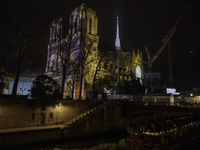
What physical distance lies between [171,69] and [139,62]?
24355 mm

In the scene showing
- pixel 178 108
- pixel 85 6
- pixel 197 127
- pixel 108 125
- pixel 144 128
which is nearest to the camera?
pixel 144 128

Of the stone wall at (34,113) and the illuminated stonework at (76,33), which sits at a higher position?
the illuminated stonework at (76,33)

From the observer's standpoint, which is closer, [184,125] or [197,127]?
[184,125]

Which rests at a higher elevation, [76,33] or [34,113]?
[76,33]

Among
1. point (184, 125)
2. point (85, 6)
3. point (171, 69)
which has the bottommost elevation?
point (184, 125)

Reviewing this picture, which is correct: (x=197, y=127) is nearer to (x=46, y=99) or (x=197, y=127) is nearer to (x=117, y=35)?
(x=46, y=99)

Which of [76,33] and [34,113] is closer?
[34,113]

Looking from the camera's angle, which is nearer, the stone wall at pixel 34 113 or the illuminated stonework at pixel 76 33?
→ the stone wall at pixel 34 113

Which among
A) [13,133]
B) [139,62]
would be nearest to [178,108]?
[13,133]

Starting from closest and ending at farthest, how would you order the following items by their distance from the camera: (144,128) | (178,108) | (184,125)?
(144,128), (184,125), (178,108)

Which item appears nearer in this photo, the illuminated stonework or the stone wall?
the stone wall

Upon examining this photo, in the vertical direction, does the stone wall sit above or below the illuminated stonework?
below

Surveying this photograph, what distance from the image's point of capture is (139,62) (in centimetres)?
11950

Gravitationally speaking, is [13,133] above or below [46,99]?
below
